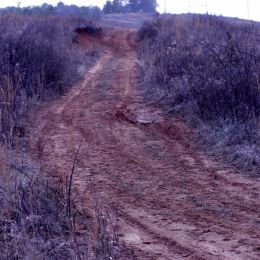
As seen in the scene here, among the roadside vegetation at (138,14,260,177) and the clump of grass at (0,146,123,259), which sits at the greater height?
the roadside vegetation at (138,14,260,177)

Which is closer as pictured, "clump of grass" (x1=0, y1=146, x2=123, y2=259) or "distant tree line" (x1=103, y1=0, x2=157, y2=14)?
"clump of grass" (x1=0, y1=146, x2=123, y2=259)

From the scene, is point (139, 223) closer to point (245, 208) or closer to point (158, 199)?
point (158, 199)

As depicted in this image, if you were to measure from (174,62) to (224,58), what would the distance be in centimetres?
209

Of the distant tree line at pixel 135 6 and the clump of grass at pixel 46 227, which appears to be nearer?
the clump of grass at pixel 46 227

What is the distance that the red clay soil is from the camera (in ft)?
14.6

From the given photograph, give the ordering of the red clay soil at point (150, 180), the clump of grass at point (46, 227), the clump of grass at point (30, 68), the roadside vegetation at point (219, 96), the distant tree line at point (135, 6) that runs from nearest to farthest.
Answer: the clump of grass at point (46, 227) → the red clay soil at point (150, 180) → the roadside vegetation at point (219, 96) → the clump of grass at point (30, 68) → the distant tree line at point (135, 6)

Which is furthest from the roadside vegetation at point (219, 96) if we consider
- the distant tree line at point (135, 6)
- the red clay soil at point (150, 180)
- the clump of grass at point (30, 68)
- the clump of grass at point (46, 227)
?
the distant tree line at point (135, 6)

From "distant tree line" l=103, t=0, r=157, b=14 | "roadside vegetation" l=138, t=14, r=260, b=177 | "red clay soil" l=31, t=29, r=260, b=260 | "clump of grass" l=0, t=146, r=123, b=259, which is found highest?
"distant tree line" l=103, t=0, r=157, b=14

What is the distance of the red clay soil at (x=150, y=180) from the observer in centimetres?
446

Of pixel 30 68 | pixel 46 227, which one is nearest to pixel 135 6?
pixel 30 68

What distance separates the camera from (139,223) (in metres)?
4.83

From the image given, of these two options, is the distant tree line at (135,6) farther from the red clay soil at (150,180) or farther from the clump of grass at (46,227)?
the clump of grass at (46,227)

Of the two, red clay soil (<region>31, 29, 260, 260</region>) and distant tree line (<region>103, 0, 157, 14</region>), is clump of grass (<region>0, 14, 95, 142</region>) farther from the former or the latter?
distant tree line (<region>103, 0, 157, 14</region>)

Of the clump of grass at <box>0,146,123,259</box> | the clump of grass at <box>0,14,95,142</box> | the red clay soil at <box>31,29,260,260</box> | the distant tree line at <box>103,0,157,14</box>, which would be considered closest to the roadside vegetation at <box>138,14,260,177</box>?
the red clay soil at <box>31,29,260,260</box>
